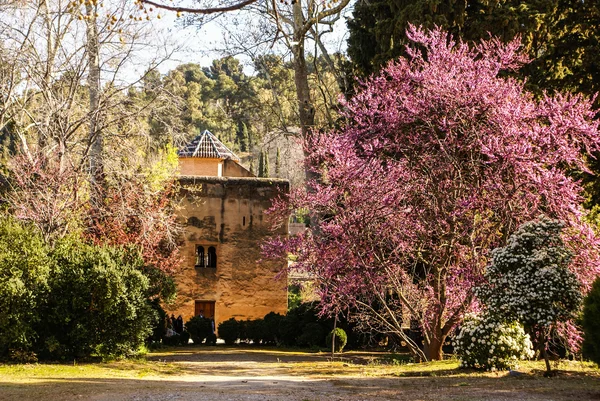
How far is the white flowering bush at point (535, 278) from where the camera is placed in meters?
10.3

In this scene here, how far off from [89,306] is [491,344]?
8.17 metres

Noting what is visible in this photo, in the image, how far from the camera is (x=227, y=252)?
26.7 m

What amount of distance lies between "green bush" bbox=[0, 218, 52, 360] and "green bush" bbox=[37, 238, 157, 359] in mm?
Answer: 306

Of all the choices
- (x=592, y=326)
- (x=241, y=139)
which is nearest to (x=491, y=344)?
(x=592, y=326)

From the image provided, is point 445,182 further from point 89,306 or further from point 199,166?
point 199,166

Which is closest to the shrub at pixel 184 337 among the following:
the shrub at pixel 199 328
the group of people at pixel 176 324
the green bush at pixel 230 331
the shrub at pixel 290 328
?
the shrub at pixel 199 328

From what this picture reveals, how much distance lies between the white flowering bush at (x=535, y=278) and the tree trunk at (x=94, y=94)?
33.8 feet

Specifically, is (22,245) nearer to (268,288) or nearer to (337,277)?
(337,277)

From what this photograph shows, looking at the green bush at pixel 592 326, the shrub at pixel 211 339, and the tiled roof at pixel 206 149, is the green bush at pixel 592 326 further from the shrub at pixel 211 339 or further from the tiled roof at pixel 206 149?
the tiled roof at pixel 206 149

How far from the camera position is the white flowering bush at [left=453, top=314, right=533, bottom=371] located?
11406 millimetres

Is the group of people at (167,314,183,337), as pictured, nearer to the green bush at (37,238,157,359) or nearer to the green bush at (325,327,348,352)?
the green bush at (325,327,348,352)

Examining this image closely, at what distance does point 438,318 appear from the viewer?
14.2 m

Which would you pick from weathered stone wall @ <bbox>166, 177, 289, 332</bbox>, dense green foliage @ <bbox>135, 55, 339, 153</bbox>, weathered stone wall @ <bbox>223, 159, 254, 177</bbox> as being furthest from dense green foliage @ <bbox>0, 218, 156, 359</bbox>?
weathered stone wall @ <bbox>223, 159, 254, 177</bbox>

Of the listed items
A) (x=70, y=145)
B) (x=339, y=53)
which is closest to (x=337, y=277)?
(x=70, y=145)
